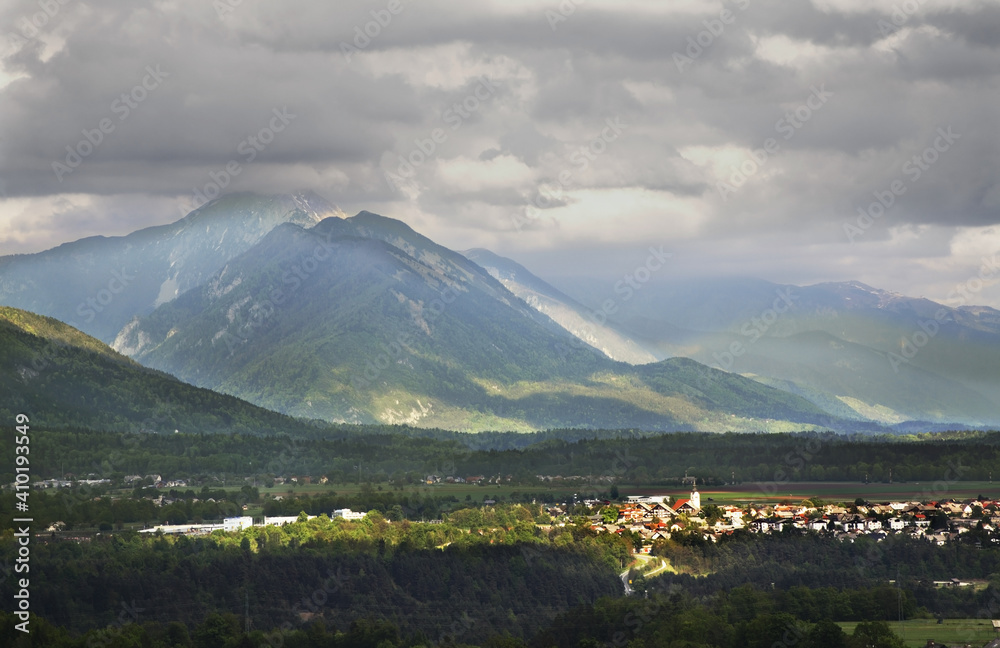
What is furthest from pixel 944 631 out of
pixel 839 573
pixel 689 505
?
pixel 689 505

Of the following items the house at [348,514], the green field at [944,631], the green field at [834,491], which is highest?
the green field at [834,491]

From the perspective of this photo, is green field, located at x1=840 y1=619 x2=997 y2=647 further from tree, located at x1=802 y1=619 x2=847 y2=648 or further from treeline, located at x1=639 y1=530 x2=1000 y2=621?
tree, located at x1=802 y1=619 x2=847 y2=648

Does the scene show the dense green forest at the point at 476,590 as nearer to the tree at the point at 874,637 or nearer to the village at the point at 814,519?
the tree at the point at 874,637

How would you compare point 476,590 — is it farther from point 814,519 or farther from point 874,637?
point 814,519

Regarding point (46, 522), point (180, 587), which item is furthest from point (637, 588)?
point (46, 522)

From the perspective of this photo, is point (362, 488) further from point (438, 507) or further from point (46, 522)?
point (46, 522)

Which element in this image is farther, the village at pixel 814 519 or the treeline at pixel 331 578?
the village at pixel 814 519

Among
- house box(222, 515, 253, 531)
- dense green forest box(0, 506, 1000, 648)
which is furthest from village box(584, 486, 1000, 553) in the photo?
house box(222, 515, 253, 531)

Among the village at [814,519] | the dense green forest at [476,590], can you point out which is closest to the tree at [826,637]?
the dense green forest at [476,590]
